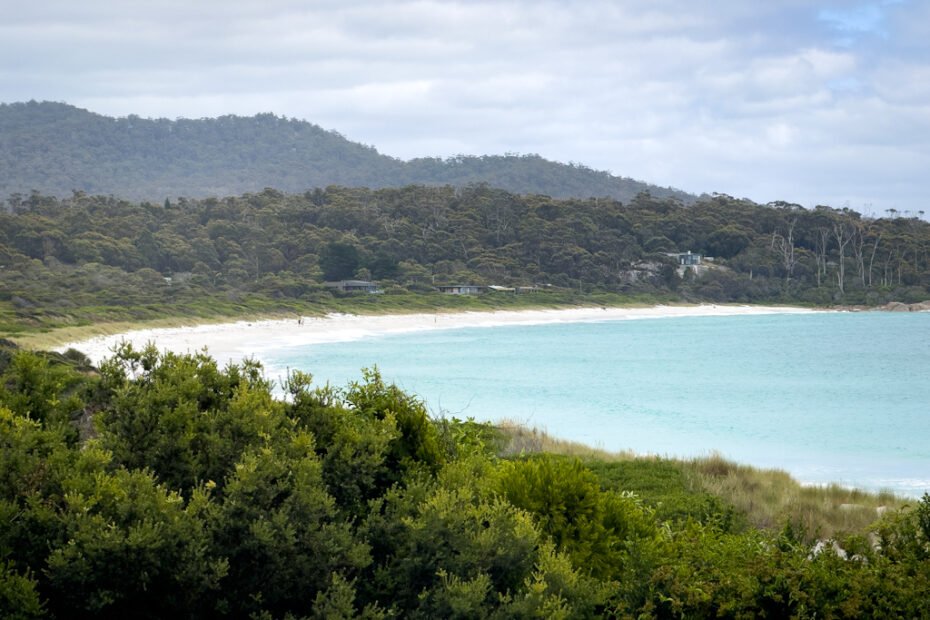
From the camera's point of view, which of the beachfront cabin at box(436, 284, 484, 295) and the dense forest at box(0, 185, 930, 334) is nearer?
the dense forest at box(0, 185, 930, 334)

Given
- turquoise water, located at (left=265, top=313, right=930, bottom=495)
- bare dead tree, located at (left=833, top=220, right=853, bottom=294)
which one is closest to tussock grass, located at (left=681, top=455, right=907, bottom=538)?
turquoise water, located at (left=265, top=313, right=930, bottom=495)

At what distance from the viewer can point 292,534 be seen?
163 inches

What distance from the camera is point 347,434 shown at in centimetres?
500

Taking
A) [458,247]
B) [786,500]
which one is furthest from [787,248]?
[786,500]

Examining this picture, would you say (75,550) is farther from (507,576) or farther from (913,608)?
(913,608)

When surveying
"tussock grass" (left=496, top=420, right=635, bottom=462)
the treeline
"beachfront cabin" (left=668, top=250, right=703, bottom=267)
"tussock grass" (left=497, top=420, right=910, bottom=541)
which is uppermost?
"beachfront cabin" (left=668, top=250, right=703, bottom=267)

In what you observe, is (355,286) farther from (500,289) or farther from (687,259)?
(687,259)

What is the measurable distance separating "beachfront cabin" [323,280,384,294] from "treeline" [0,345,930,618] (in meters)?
81.1

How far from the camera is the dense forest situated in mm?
87438

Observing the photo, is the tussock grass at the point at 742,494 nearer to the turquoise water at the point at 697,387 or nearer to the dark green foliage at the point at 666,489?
the dark green foliage at the point at 666,489

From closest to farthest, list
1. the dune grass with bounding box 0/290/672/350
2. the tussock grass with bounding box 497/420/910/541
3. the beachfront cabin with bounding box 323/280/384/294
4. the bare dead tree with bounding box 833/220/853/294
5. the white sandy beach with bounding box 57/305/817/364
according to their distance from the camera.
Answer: the tussock grass with bounding box 497/420/910/541 → the white sandy beach with bounding box 57/305/817/364 → the dune grass with bounding box 0/290/672/350 → the beachfront cabin with bounding box 323/280/384/294 → the bare dead tree with bounding box 833/220/853/294

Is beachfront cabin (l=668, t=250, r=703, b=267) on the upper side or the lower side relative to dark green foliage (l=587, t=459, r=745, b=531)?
upper

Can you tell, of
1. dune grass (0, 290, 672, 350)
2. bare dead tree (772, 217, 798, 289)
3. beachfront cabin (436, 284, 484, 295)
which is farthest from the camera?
bare dead tree (772, 217, 798, 289)

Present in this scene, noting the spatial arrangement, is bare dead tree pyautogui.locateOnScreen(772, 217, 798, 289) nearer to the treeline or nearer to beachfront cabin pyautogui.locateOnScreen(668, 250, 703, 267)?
beachfront cabin pyautogui.locateOnScreen(668, 250, 703, 267)
